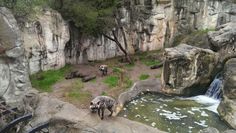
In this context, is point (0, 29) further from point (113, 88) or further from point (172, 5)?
point (172, 5)

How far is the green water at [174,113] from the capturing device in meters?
18.8

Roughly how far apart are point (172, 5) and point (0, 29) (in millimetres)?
18086

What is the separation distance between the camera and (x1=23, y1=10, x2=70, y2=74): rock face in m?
24.1

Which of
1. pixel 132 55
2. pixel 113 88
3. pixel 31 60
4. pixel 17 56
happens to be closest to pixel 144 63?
pixel 132 55

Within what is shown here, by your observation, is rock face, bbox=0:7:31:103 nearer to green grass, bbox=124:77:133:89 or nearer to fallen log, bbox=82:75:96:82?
fallen log, bbox=82:75:96:82

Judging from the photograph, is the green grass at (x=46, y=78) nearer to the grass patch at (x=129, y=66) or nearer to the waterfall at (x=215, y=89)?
the grass patch at (x=129, y=66)

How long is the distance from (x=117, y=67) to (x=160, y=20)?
6.47m

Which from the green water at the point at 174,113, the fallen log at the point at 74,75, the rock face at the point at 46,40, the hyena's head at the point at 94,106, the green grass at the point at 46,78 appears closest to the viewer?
the hyena's head at the point at 94,106

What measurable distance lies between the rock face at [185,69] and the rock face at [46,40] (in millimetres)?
7615


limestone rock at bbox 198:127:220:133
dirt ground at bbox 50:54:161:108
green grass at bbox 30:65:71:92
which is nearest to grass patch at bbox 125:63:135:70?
dirt ground at bbox 50:54:161:108

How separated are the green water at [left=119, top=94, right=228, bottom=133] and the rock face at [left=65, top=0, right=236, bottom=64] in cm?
739

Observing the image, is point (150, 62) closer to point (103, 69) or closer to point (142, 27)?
point (142, 27)

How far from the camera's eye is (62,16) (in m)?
26.0

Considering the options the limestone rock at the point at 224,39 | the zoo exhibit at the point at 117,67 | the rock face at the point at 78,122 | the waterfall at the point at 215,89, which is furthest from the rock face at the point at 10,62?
the limestone rock at the point at 224,39
